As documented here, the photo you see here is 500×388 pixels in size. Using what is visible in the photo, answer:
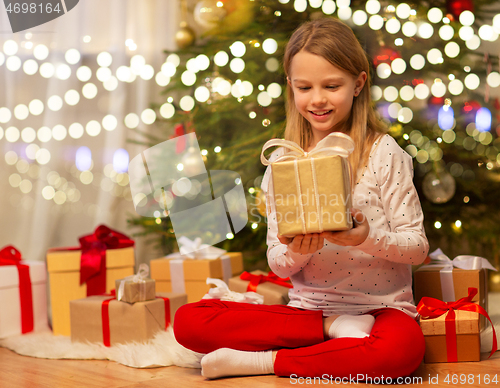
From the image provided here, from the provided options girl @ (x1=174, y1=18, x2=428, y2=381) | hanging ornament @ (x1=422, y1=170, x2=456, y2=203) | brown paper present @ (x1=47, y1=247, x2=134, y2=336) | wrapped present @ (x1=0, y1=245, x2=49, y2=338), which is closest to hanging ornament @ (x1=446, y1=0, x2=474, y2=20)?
hanging ornament @ (x1=422, y1=170, x2=456, y2=203)

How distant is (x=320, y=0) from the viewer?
6.03 ft

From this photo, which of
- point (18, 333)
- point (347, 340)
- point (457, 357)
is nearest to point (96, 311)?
point (18, 333)

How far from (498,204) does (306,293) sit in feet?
3.65

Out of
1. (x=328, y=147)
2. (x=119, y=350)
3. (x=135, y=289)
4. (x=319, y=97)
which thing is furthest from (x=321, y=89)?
(x=119, y=350)

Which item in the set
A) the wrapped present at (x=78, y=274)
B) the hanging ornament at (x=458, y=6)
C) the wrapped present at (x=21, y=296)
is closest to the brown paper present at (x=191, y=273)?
the wrapped present at (x=78, y=274)

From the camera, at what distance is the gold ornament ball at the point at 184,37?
1.94 meters

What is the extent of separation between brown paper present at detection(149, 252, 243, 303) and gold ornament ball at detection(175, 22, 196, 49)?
32.7 inches

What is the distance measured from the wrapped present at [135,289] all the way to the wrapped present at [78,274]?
26 cm

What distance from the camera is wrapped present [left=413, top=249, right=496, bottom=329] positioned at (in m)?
1.27

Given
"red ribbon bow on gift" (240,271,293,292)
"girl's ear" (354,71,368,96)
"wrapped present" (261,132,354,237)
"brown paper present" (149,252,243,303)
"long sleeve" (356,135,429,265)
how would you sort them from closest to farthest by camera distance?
"wrapped present" (261,132,354,237)
"long sleeve" (356,135,429,265)
"girl's ear" (354,71,368,96)
"red ribbon bow on gift" (240,271,293,292)
"brown paper present" (149,252,243,303)

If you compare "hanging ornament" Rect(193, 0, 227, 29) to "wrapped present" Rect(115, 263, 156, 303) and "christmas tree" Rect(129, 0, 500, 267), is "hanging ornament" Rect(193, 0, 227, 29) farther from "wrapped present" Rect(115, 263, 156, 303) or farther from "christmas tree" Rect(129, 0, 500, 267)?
"wrapped present" Rect(115, 263, 156, 303)

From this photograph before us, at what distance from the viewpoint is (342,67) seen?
3.58 feet

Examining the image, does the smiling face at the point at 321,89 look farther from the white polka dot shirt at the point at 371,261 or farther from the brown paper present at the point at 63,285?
the brown paper present at the point at 63,285

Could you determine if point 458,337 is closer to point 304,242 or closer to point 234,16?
point 304,242
